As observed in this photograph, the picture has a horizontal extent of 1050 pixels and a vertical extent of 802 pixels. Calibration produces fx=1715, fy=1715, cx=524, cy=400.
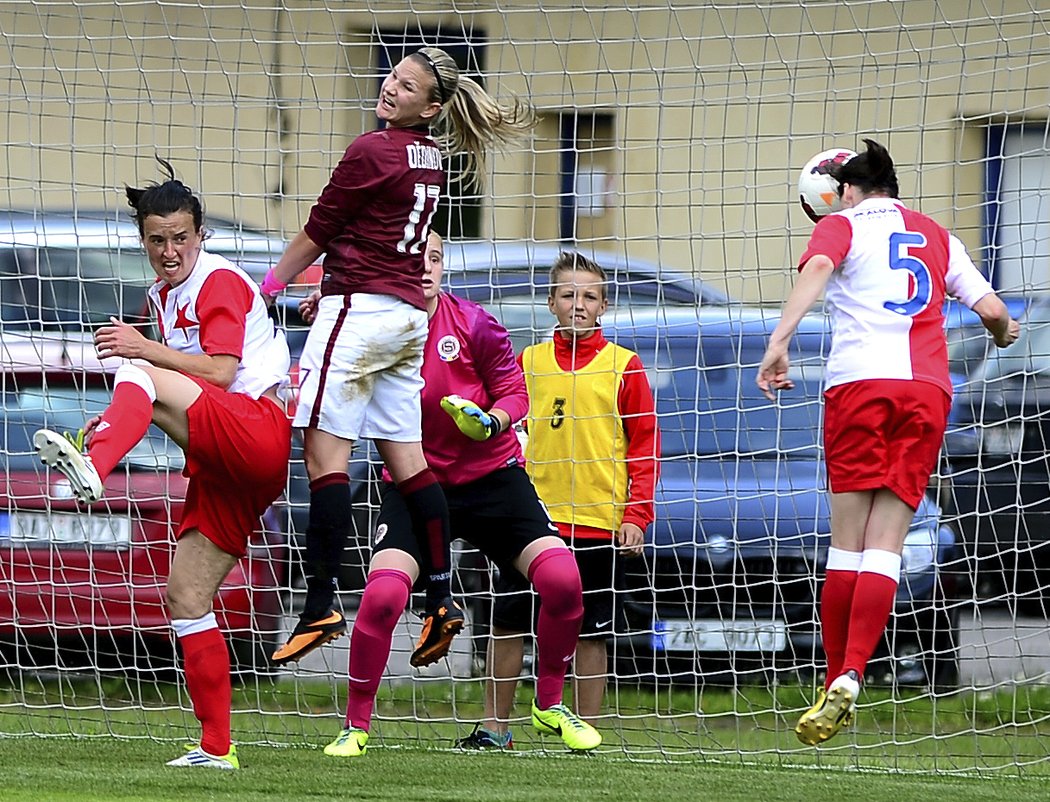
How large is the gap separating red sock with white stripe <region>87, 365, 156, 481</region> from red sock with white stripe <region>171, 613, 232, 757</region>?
0.74 meters

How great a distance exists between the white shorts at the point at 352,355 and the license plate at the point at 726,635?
210cm

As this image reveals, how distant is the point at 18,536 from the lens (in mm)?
7125

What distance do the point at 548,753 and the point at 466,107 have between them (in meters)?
2.34

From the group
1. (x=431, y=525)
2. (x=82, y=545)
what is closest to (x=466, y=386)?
(x=431, y=525)

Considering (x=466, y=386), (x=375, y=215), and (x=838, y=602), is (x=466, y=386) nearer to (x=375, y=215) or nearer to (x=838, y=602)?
(x=375, y=215)

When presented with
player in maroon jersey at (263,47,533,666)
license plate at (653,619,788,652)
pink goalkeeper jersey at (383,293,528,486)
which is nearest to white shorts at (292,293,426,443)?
player in maroon jersey at (263,47,533,666)

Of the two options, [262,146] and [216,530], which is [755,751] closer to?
[216,530]

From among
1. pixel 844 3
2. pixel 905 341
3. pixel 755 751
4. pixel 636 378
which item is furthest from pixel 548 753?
pixel 844 3

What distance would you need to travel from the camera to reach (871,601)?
519 cm

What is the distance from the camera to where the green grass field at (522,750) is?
16.9 ft

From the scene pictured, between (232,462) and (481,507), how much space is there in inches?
42.2

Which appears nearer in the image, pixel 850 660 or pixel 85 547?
pixel 850 660

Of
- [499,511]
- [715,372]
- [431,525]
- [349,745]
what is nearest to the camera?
[431,525]

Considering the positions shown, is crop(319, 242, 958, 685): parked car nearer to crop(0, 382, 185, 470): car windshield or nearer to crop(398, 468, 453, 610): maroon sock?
crop(0, 382, 185, 470): car windshield
